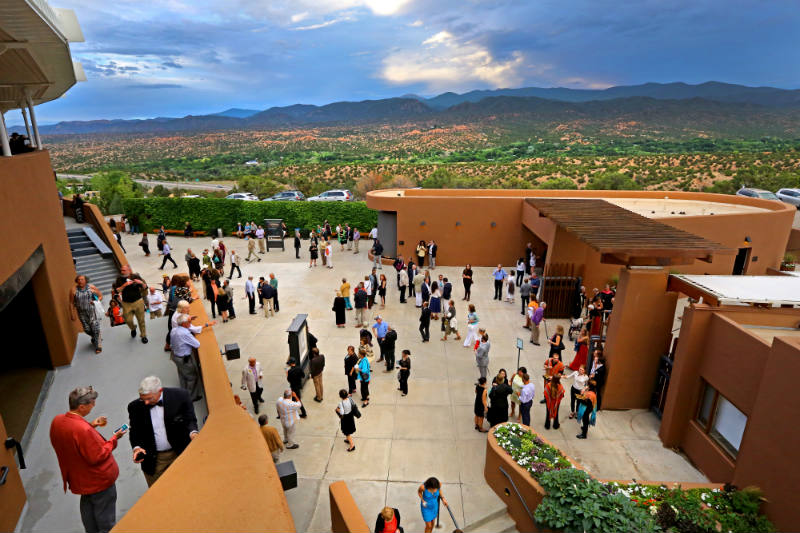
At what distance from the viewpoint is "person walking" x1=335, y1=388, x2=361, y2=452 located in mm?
Result: 7734

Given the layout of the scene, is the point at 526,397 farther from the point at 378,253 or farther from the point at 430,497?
the point at 378,253

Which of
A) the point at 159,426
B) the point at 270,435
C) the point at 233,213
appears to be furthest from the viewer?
the point at 233,213

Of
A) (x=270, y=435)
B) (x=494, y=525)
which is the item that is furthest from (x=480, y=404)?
(x=270, y=435)

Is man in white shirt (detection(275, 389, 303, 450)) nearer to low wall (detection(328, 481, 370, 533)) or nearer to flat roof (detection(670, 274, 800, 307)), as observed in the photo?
low wall (detection(328, 481, 370, 533))

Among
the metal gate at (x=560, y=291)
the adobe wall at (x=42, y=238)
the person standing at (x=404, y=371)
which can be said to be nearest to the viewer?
the adobe wall at (x=42, y=238)

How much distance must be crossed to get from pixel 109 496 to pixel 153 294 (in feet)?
23.2

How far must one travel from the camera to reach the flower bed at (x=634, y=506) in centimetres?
552

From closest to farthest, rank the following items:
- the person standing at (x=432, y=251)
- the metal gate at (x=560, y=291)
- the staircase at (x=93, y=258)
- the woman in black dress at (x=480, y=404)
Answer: the woman in black dress at (x=480, y=404)
the staircase at (x=93, y=258)
the metal gate at (x=560, y=291)
the person standing at (x=432, y=251)

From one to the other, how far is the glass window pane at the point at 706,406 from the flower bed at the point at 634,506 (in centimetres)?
176

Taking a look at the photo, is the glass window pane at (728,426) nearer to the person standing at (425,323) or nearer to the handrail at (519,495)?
the handrail at (519,495)

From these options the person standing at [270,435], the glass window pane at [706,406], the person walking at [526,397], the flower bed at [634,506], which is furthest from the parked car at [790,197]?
the person standing at [270,435]

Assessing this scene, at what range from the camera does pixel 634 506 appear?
5.74m

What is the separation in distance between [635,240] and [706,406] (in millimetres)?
3583

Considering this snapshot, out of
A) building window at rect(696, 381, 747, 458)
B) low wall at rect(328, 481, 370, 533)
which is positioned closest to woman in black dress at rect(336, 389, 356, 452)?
low wall at rect(328, 481, 370, 533)
